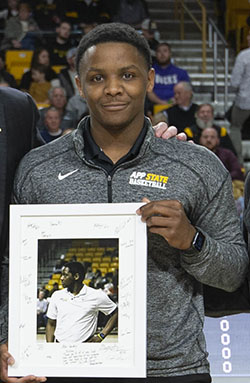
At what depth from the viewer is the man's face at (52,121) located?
24.3ft

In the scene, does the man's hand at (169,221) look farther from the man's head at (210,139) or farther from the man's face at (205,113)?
the man's face at (205,113)

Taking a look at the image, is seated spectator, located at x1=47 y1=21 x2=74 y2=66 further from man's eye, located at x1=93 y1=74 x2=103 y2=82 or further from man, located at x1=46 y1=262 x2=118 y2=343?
man, located at x1=46 y1=262 x2=118 y2=343

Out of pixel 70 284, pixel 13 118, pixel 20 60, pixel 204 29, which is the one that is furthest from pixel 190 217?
pixel 204 29

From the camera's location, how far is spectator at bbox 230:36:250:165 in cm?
821

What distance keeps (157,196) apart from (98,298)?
306 millimetres

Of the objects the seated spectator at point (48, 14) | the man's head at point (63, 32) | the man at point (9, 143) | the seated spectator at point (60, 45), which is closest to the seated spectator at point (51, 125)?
the seated spectator at point (60, 45)

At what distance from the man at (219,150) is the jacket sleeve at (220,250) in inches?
197

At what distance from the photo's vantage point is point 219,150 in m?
7.11

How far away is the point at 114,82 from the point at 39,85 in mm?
7515

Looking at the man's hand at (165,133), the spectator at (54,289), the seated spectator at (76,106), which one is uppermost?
the seated spectator at (76,106)

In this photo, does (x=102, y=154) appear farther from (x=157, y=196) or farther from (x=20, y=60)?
(x=20, y=60)

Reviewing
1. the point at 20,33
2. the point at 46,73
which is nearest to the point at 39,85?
the point at 46,73

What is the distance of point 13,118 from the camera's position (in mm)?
2166

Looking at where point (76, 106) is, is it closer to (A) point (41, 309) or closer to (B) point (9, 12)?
(B) point (9, 12)
